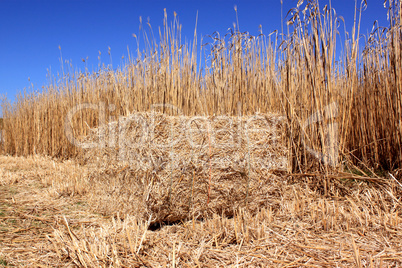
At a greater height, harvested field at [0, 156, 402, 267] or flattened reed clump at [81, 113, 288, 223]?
flattened reed clump at [81, 113, 288, 223]

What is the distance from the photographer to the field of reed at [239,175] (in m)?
1.40

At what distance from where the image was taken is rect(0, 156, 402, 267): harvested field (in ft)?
4.22

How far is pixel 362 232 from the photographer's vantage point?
60.9 inches

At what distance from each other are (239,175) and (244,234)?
0.47 metres

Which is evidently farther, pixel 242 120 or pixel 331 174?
pixel 331 174

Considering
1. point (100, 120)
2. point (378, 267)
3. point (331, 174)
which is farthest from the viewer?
point (100, 120)

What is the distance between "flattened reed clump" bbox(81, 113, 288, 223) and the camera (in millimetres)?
1754

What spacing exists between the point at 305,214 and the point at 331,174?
46 centimetres

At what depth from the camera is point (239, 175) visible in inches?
73.9

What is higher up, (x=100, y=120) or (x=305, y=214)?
(x=100, y=120)

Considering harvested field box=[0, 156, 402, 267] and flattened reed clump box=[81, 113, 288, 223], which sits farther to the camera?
flattened reed clump box=[81, 113, 288, 223]

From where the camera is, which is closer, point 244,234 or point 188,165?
point 244,234

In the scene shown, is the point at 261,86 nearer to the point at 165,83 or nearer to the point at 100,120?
the point at 165,83

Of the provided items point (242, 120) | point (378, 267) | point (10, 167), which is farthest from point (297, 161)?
point (10, 167)
